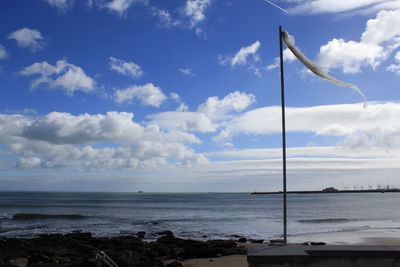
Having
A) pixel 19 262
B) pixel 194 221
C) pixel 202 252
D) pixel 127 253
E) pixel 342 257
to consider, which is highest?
pixel 342 257

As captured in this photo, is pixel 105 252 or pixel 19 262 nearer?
pixel 105 252

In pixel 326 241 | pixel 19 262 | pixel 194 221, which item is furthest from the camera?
pixel 194 221

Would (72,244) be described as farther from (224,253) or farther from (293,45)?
(293,45)

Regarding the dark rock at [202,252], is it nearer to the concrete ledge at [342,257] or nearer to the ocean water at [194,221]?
the ocean water at [194,221]

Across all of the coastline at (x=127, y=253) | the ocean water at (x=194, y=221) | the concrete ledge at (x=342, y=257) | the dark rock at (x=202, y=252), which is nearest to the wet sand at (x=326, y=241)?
the coastline at (x=127, y=253)

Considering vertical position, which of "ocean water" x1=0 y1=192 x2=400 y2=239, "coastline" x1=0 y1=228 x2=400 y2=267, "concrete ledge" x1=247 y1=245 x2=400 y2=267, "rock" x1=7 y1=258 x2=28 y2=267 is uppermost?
"concrete ledge" x1=247 y1=245 x2=400 y2=267

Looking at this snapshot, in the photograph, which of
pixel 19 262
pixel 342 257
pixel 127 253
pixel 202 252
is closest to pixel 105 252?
pixel 127 253

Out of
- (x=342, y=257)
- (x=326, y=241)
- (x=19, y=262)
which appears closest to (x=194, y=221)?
(x=326, y=241)

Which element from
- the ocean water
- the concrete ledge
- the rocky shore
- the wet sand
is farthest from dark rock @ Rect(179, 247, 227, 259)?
the concrete ledge

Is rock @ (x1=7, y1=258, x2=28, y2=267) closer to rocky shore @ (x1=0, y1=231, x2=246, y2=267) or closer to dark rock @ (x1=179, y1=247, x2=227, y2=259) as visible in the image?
rocky shore @ (x1=0, y1=231, x2=246, y2=267)

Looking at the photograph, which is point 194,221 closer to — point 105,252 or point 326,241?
point 326,241

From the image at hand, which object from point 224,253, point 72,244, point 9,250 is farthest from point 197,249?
point 9,250

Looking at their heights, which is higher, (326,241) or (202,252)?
(202,252)

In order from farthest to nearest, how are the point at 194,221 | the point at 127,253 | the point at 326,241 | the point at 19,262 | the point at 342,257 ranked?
1. the point at 194,221
2. the point at 326,241
3. the point at 19,262
4. the point at 127,253
5. the point at 342,257
